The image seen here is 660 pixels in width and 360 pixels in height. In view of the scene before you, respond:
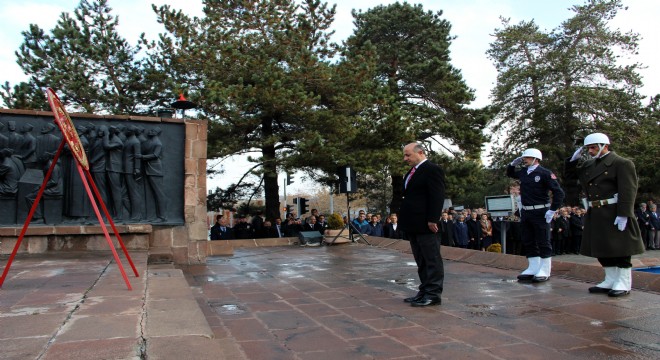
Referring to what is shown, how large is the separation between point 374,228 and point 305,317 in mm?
11201

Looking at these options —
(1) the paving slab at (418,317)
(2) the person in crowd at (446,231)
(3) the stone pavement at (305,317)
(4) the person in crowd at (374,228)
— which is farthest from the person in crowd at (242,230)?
(3) the stone pavement at (305,317)

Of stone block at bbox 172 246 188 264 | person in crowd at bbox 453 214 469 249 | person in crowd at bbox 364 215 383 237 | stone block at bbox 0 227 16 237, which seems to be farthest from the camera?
person in crowd at bbox 364 215 383 237

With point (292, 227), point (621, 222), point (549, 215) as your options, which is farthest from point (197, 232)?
point (292, 227)

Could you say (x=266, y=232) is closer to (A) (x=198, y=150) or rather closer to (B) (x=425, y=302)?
(A) (x=198, y=150)

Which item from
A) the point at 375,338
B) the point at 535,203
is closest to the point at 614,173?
the point at 535,203

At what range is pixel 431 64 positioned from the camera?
80.4 ft

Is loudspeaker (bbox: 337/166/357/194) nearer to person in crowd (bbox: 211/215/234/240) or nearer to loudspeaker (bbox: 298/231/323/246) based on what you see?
loudspeaker (bbox: 298/231/323/246)

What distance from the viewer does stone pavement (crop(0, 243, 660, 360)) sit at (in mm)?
2881

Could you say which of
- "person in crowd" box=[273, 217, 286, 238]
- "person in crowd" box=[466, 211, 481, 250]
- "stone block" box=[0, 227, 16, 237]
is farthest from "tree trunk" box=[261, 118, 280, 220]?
"stone block" box=[0, 227, 16, 237]

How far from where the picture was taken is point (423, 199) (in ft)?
16.8

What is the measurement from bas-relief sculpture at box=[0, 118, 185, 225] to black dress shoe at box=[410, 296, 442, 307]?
17.3 feet

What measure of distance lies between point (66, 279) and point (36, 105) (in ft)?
48.6

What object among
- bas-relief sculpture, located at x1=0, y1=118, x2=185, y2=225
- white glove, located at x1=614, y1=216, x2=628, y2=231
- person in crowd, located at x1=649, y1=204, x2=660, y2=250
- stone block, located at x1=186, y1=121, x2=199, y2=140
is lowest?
person in crowd, located at x1=649, y1=204, x2=660, y2=250

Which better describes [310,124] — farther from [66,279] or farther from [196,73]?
[66,279]
